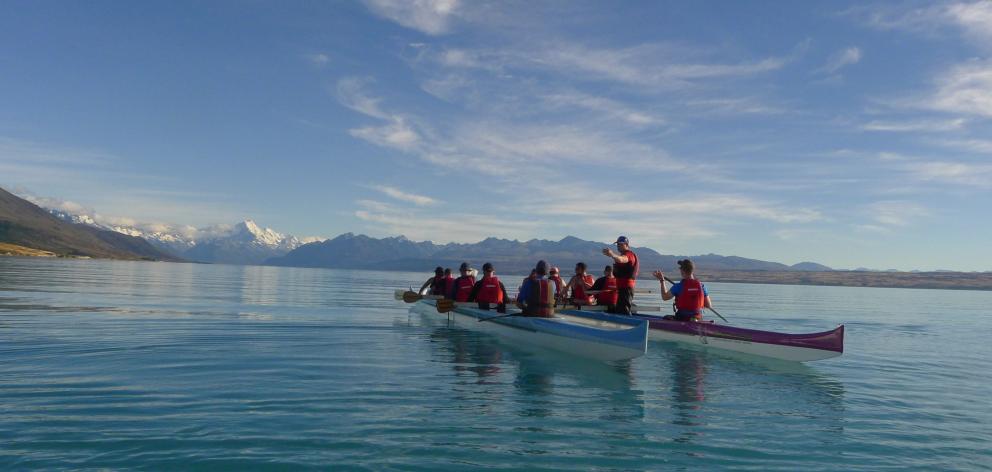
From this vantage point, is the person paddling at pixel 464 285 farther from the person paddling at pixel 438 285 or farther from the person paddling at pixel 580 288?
the person paddling at pixel 580 288

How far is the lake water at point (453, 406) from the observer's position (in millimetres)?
8695

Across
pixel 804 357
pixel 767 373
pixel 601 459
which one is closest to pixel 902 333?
pixel 804 357

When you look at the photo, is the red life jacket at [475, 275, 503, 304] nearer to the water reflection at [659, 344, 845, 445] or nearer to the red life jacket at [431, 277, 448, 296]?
the red life jacket at [431, 277, 448, 296]

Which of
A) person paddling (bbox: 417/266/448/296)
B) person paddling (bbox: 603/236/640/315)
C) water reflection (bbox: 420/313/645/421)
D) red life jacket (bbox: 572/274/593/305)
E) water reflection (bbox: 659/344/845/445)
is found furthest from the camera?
person paddling (bbox: 417/266/448/296)

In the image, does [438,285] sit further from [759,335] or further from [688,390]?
[688,390]

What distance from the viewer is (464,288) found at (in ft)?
90.0

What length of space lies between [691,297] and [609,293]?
3.28m

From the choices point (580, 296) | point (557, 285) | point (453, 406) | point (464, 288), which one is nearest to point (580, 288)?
point (580, 296)

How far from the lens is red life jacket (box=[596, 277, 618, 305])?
23.2 meters

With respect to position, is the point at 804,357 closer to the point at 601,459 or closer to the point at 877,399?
the point at 877,399

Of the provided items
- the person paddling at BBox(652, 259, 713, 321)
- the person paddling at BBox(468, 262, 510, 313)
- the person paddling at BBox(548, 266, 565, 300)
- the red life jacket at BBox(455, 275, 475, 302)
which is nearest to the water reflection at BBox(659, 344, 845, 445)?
the person paddling at BBox(652, 259, 713, 321)

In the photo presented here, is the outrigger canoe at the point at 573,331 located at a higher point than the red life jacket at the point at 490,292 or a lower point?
lower

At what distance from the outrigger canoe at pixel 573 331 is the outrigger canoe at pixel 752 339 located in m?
1.14

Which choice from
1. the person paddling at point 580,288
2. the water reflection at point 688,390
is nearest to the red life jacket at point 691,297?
the water reflection at point 688,390
